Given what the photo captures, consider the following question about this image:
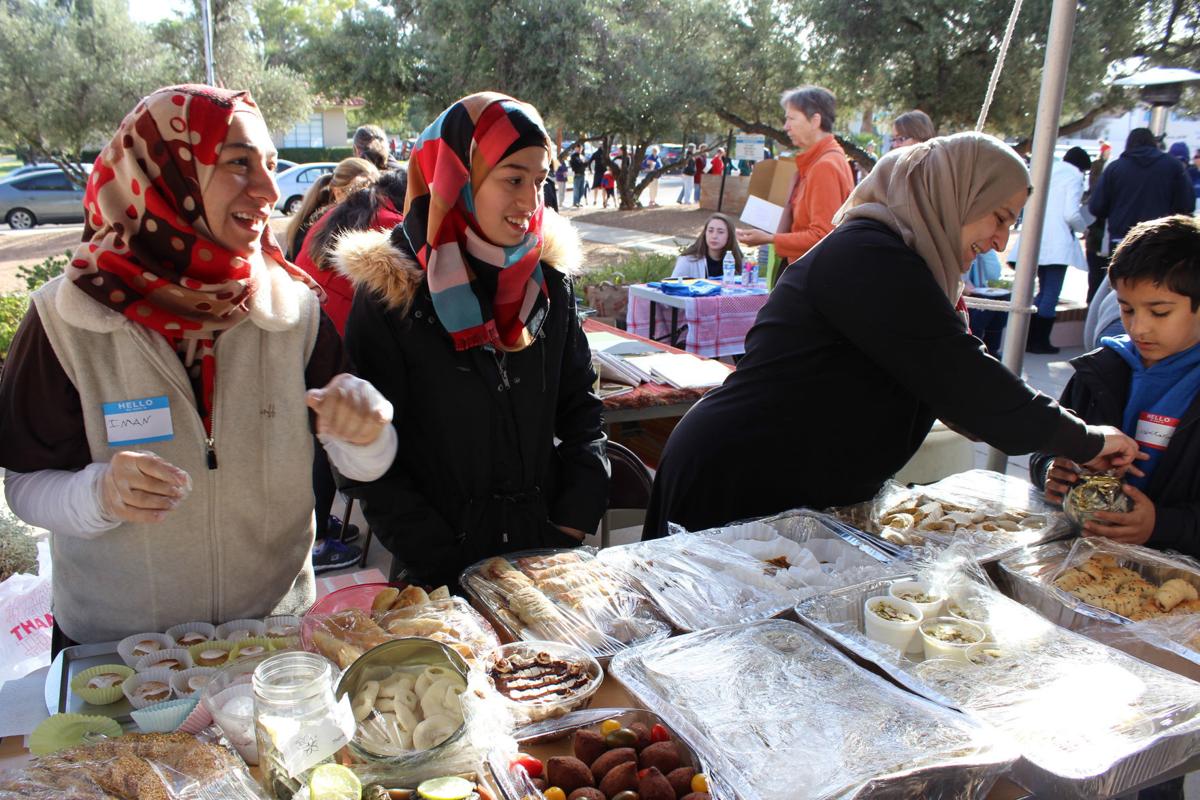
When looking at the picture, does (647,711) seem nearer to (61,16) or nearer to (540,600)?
(540,600)

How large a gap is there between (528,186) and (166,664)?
1.20 meters

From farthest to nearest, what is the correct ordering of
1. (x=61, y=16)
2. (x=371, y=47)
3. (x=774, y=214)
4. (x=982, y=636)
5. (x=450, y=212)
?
(x=61, y=16) → (x=371, y=47) → (x=774, y=214) → (x=450, y=212) → (x=982, y=636)

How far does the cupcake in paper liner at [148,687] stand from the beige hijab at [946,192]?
1.86 m

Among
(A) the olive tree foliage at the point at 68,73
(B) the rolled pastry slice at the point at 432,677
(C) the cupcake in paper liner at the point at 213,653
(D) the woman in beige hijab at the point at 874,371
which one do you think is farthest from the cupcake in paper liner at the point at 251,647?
(A) the olive tree foliage at the point at 68,73

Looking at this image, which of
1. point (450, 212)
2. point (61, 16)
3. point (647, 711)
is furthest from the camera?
point (61, 16)

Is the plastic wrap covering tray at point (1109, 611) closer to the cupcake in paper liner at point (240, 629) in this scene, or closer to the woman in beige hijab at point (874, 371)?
the woman in beige hijab at point (874, 371)

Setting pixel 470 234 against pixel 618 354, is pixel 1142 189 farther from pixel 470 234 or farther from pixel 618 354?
pixel 470 234

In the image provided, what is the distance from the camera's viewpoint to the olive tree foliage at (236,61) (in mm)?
17672

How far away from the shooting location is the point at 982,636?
1.64m

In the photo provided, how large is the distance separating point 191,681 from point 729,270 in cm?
588

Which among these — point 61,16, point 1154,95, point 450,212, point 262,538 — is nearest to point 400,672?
point 262,538

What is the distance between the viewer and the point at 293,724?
1.10 meters

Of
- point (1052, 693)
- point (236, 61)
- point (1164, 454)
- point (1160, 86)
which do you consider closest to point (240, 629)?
point (1052, 693)

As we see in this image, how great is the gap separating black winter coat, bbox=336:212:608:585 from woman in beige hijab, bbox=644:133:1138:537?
0.44 m
